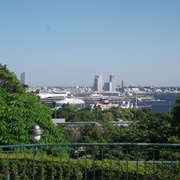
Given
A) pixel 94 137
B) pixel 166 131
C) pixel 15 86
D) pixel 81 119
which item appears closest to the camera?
pixel 166 131

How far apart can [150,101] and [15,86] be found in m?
129

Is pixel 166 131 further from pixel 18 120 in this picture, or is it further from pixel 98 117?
pixel 98 117

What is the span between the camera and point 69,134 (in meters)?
25.5

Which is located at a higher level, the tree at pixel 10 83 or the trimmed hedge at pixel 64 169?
the tree at pixel 10 83

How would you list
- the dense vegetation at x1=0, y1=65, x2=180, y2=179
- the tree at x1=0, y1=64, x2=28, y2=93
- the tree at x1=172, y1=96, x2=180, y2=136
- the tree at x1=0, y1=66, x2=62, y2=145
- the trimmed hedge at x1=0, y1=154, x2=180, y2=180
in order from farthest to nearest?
the tree at x1=0, y1=64, x2=28, y2=93 → the tree at x1=172, y1=96, x2=180, y2=136 → the tree at x1=0, y1=66, x2=62, y2=145 → the trimmed hedge at x1=0, y1=154, x2=180, y2=180 → the dense vegetation at x1=0, y1=65, x2=180, y2=179

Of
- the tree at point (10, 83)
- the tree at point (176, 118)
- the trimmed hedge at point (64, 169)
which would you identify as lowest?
the trimmed hedge at point (64, 169)

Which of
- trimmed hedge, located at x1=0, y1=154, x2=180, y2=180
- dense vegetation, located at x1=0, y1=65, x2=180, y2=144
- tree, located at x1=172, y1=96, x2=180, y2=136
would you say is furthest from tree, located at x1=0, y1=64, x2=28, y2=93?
trimmed hedge, located at x1=0, y1=154, x2=180, y2=180

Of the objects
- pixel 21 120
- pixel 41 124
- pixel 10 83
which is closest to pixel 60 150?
pixel 21 120

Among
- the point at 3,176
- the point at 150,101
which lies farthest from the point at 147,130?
the point at 150,101

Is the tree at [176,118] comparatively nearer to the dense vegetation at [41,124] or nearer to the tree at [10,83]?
the dense vegetation at [41,124]

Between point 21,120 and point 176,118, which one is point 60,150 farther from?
point 176,118

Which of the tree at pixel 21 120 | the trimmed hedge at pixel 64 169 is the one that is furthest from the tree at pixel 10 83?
the trimmed hedge at pixel 64 169

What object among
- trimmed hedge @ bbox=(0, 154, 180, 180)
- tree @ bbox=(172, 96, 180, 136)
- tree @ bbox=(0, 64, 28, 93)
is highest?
tree @ bbox=(0, 64, 28, 93)

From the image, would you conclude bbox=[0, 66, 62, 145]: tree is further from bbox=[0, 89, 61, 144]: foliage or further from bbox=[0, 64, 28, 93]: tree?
bbox=[0, 64, 28, 93]: tree
